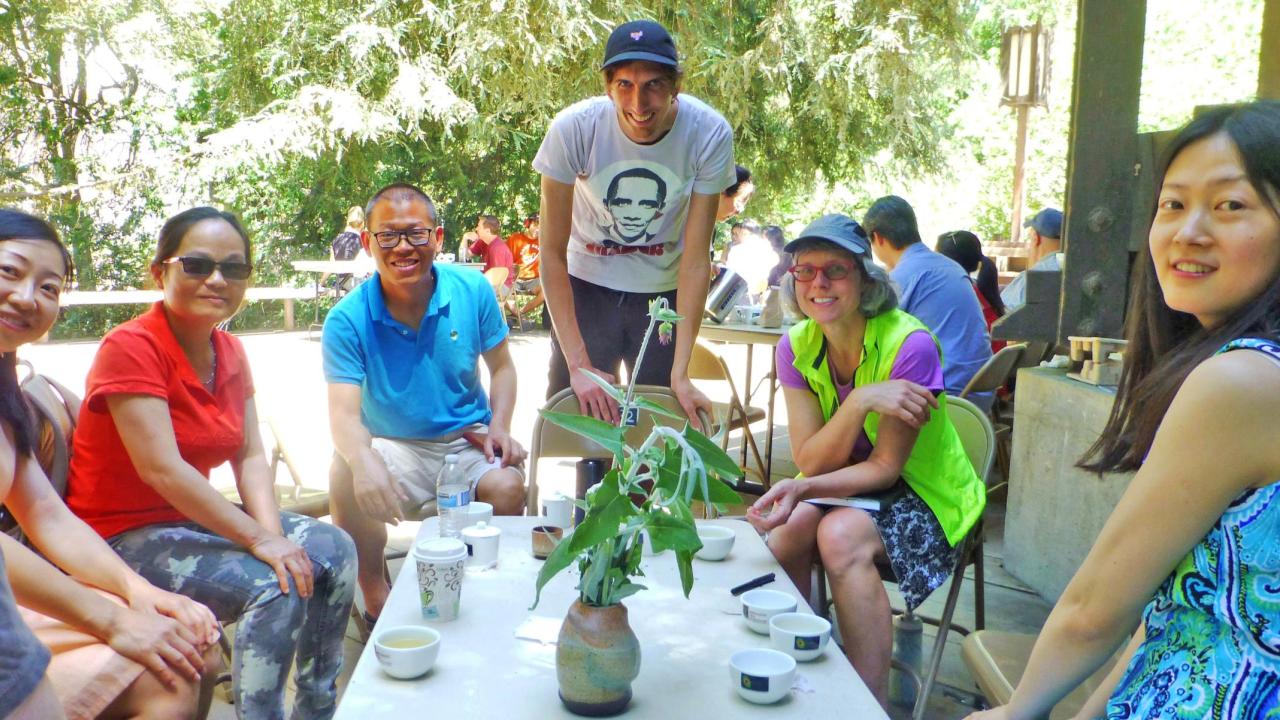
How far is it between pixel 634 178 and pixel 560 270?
42 centimetres

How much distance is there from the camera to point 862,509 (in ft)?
9.07

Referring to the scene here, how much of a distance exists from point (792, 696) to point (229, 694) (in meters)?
2.12

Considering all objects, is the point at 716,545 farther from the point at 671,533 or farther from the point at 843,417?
the point at 671,533

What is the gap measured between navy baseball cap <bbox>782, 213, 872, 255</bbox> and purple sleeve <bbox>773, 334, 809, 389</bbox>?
1.07 feet

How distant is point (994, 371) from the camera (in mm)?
4699

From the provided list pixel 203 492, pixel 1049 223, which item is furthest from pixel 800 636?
pixel 1049 223

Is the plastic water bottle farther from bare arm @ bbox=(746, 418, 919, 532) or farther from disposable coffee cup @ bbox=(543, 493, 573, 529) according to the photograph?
bare arm @ bbox=(746, 418, 919, 532)

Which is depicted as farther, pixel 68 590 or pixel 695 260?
pixel 695 260

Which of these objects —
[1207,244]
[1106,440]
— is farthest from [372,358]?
[1207,244]

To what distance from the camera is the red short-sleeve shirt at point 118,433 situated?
241 cm

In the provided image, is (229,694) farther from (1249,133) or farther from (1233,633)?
(1249,133)

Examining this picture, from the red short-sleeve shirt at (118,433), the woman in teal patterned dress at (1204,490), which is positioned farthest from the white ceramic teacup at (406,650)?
the red short-sleeve shirt at (118,433)

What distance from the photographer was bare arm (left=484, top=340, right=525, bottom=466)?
345 centimetres

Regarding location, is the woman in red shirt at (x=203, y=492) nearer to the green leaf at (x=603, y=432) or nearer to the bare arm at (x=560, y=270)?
the bare arm at (x=560, y=270)
